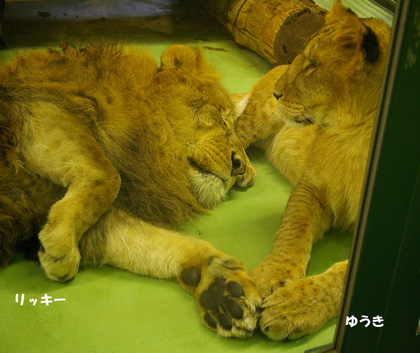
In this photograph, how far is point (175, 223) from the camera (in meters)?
2.55

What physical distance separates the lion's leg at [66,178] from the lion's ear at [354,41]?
38.6 inches

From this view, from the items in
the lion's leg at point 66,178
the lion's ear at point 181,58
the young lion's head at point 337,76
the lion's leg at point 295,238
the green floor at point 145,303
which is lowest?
the green floor at point 145,303

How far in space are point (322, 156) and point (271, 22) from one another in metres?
1.85

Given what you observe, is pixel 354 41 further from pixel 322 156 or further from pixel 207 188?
pixel 207 188

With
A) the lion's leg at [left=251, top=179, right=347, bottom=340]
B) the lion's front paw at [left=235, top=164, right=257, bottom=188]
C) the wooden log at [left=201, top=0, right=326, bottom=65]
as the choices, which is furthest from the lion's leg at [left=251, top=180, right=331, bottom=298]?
the wooden log at [left=201, top=0, right=326, bottom=65]

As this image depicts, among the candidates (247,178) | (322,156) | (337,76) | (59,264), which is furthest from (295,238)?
(59,264)

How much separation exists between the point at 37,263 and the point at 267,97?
1.66 m

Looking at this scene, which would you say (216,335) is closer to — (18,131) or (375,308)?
(375,308)

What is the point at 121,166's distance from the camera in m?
2.47

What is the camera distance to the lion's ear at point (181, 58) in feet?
9.08

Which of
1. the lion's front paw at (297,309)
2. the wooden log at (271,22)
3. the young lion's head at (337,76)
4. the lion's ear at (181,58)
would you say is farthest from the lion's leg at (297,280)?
the wooden log at (271,22)

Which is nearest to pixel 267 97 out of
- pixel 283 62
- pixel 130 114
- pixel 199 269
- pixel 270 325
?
pixel 283 62

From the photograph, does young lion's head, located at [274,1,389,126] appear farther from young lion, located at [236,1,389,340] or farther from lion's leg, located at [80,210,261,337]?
lion's leg, located at [80,210,261,337]

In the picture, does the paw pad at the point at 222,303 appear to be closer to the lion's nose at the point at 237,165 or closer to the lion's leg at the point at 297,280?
the lion's leg at the point at 297,280
